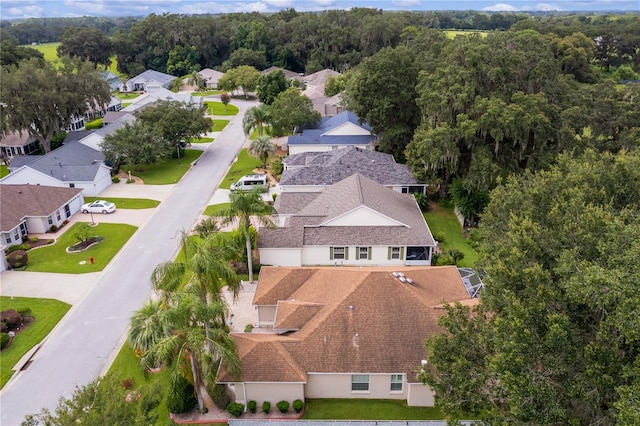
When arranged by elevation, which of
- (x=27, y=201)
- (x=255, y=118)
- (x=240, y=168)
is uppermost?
(x=255, y=118)

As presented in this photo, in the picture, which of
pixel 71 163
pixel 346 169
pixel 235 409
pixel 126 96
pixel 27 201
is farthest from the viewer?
pixel 126 96

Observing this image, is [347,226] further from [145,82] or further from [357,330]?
[145,82]

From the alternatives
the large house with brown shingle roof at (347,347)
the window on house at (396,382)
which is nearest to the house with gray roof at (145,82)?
the large house with brown shingle roof at (347,347)

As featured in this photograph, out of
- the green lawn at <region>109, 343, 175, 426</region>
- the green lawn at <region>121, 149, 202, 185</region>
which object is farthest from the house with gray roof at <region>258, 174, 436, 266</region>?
the green lawn at <region>121, 149, 202, 185</region>

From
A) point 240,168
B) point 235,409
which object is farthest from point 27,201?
point 235,409

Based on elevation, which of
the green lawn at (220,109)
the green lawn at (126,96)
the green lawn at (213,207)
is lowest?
the green lawn at (213,207)

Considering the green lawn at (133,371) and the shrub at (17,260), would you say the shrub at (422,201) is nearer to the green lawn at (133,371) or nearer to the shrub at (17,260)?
the green lawn at (133,371)

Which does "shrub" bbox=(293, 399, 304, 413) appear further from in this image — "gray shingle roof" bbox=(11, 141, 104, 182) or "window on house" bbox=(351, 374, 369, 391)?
"gray shingle roof" bbox=(11, 141, 104, 182)
